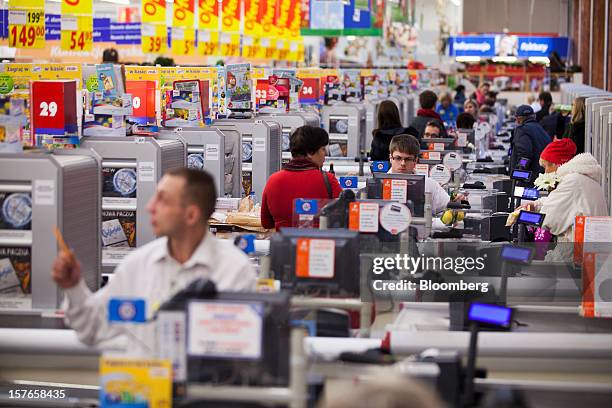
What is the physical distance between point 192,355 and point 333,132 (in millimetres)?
11318

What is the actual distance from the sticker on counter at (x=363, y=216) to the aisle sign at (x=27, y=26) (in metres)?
6.38

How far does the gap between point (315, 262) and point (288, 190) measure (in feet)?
8.94

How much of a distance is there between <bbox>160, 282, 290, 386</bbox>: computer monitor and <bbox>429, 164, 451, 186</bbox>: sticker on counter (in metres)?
6.34

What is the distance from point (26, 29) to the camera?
11383 millimetres

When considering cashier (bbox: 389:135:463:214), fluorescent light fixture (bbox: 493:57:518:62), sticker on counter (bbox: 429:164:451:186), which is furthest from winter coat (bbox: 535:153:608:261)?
fluorescent light fixture (bbox: 493:57:518:62)

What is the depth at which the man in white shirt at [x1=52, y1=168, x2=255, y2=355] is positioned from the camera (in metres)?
3.87

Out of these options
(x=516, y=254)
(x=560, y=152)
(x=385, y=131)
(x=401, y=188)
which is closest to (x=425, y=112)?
(x=385, y=131)

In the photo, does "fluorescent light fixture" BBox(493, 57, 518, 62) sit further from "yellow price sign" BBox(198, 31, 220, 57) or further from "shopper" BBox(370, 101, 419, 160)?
"shopper" BBox(370, 101, 419, 160)

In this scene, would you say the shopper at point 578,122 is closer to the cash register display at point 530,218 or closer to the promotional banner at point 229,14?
the promotional banner at point 229,14

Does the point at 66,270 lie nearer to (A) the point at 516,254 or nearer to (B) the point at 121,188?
(A) the point at 516,254

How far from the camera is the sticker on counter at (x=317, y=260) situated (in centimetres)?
470

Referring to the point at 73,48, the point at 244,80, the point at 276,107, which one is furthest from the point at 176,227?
the point at 73,48

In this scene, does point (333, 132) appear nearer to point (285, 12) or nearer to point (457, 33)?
point (285, 12)

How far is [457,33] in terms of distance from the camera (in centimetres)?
4525
